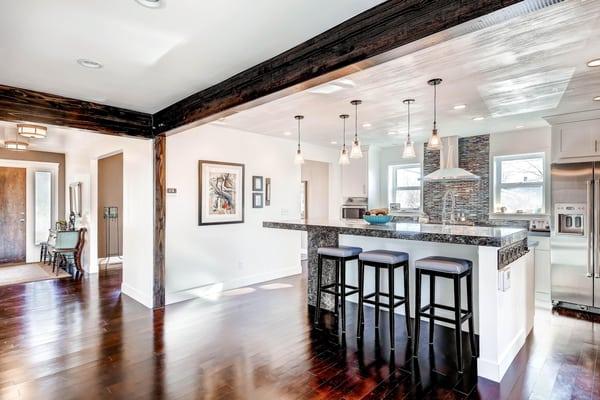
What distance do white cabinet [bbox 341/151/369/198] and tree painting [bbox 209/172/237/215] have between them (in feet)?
9.21

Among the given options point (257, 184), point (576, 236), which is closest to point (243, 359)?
point (257, 184)

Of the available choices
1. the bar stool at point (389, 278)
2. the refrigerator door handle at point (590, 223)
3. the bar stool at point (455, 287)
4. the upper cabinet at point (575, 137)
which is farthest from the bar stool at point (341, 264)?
the upper cabinet at point (575, 137)

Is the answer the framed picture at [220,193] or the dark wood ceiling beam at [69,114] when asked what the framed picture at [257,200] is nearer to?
the framed picture at [220,193]

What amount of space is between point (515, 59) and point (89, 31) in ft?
10.6

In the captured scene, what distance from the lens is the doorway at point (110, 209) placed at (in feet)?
25.1

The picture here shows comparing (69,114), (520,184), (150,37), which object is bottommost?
(520,184)

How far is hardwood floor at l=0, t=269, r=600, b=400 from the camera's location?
8.03ft

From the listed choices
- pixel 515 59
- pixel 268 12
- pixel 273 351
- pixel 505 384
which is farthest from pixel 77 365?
pixel 515 59

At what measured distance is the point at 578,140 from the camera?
4477mm

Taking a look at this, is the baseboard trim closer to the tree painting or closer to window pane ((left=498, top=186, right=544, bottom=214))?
the tree painting

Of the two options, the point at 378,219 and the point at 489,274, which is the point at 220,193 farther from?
the point at 489,274

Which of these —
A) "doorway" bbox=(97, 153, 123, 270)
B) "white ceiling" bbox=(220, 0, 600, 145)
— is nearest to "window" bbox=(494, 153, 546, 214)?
"white ceiling" bbox=(220, 0, 600, 145)

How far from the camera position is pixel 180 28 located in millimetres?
2225

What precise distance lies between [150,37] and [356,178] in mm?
5352
